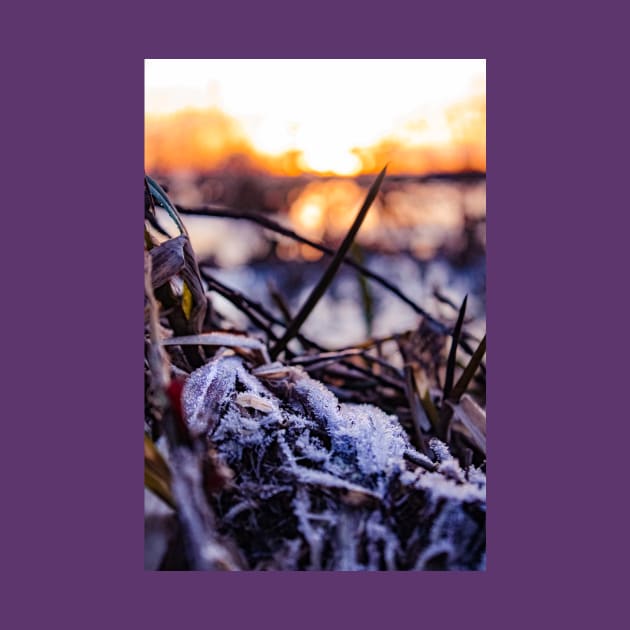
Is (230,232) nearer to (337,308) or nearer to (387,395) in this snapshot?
(337,308)

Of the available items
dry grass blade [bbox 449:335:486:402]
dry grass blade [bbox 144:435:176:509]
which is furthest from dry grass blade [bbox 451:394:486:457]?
dry grass blade [bbox 144:435:176:509]

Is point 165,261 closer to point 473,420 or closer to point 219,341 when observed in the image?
point 219,341

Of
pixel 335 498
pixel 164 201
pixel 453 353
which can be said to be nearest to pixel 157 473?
pixel 335 498

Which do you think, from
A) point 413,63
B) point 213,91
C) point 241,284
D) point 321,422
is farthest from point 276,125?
point 321,422

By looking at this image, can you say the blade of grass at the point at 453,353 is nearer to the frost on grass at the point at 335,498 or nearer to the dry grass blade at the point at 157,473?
the frost on grass at the point at 335,498

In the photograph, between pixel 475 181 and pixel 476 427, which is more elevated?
pixel 475 181

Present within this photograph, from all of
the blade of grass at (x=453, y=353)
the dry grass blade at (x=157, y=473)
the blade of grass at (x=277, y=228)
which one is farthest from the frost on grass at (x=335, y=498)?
the blade of grass at (x=277, y=228)
